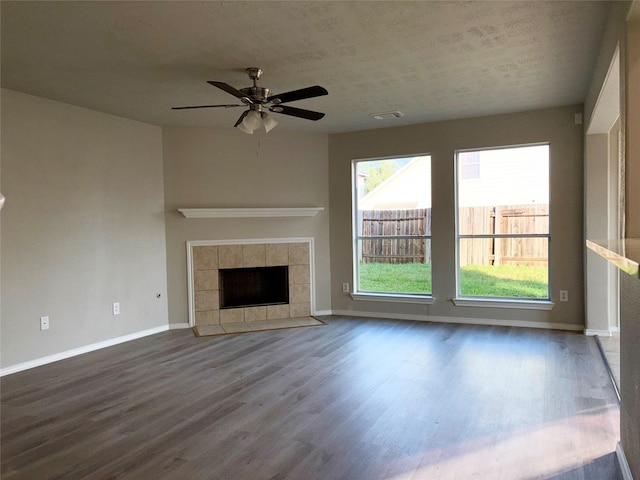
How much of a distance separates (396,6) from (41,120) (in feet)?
11.4

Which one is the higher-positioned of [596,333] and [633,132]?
[633,132]

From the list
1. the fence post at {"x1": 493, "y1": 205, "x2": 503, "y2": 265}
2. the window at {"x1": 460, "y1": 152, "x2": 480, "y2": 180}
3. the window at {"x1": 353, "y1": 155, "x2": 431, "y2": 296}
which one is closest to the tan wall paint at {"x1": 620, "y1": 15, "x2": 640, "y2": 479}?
the fence post at {"x1": 493, "y1": 205, "x2": 503, "y2": 265}

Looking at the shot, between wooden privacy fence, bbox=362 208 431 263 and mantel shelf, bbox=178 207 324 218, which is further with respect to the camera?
wooden privacy fence, bbox=362 208 431 263

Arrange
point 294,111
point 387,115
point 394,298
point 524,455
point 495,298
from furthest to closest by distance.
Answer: point 394,298 → point 495,298 → point 387,115 → point 294,111 → point 524,455

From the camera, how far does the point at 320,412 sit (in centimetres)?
296

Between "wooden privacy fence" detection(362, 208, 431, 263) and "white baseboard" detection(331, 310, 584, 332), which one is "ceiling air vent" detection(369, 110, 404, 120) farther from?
"white baseboard" detection(331, 310, 584, 332)

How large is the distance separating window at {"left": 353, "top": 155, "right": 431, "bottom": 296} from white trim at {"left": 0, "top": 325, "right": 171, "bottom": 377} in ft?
8.87

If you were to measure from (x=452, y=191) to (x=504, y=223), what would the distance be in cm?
72

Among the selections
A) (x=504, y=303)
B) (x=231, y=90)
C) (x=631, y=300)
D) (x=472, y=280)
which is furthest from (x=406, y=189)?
(x=631, y=300)

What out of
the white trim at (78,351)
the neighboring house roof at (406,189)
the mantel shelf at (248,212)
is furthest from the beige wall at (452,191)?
the white trim at (78,351)

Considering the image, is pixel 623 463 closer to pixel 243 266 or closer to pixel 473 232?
pixel 473 232

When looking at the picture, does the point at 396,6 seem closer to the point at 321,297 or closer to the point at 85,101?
the point at 85,101

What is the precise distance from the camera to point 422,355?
13.7ft

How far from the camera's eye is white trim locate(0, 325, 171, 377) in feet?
13.0
